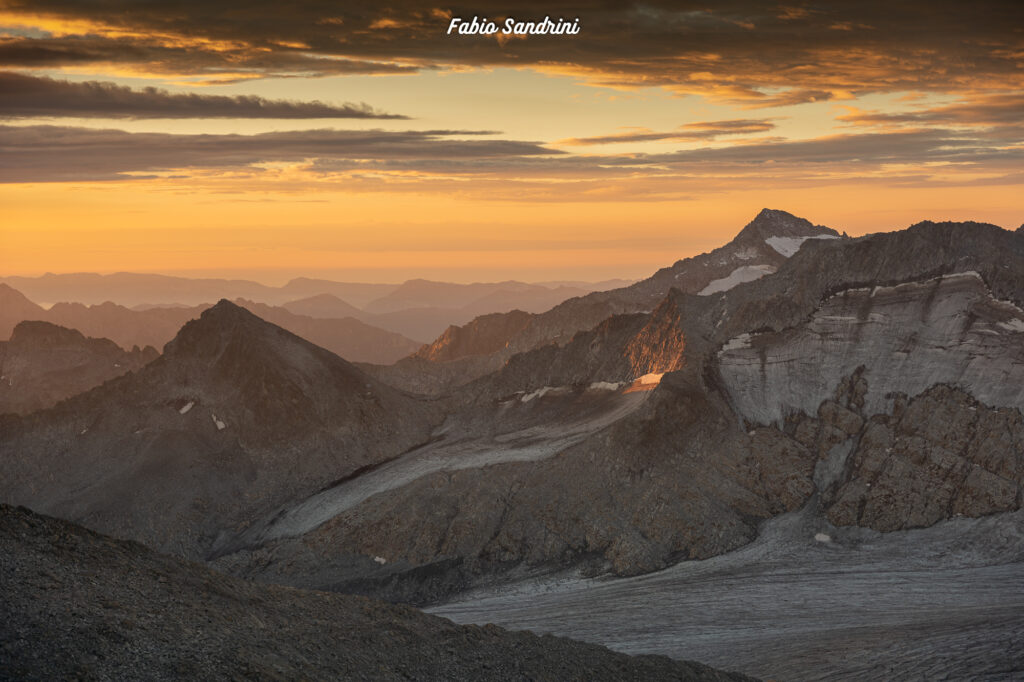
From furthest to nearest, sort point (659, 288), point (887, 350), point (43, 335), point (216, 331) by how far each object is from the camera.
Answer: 1. point (659, 288)
2. point (43, 335)
3. point (216, 331)
4. point (887, 350)

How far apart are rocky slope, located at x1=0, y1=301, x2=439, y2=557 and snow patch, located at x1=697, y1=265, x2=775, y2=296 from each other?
198 ft

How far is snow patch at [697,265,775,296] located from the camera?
6540 inches

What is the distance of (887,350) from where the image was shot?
9744 centimetres

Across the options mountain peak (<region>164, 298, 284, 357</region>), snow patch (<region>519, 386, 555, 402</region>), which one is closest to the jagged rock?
snow patch (<region>519, 386, 555, 402</region>)

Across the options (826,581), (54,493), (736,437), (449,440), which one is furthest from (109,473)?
(826,581)

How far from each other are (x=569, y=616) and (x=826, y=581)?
1906cm

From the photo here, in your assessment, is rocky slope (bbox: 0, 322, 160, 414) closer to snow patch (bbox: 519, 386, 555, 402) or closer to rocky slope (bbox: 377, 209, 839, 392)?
rocky slope (bbox: 377, 209, 839, 392)

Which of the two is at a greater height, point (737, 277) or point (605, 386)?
point (737, 277)

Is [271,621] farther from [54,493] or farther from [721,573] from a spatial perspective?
[54,493]

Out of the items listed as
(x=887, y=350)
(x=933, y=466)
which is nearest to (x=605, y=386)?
(x=887, y=350)

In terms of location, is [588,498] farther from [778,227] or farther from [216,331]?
[778,227]

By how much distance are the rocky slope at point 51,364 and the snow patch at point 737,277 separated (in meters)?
93.9

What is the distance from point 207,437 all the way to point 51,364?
7249 centimetres

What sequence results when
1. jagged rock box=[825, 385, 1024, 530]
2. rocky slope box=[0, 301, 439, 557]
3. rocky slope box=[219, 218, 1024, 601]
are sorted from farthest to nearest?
rocky slope box=[0, 301, 439, 557]
rocky slope box=[219, 218, 1024, 601]
jagged rock box=[825, 385, 1024, 530]
